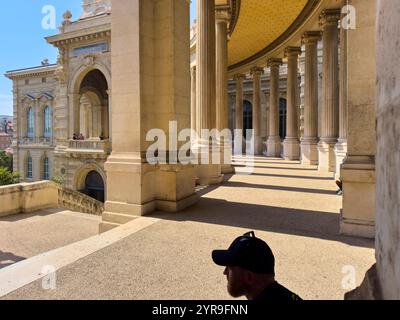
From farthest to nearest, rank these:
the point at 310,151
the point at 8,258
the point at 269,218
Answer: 1. the point at 310,151
2. the point at 269,218
3. the point at 8,258

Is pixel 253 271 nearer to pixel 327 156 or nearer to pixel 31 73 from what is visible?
pixel 327 156

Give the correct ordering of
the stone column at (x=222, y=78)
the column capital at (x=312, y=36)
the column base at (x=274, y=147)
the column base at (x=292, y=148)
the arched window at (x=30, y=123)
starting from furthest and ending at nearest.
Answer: the arched window at (x=30, y=123)
the column base at (x=274, y=147)
the column base at (x=292, y=148)
the column capital at (x=312, y=36)
the stone column at (x=222, y=78)

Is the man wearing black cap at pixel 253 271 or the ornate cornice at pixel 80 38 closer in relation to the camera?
the man wearing black cap at pixel 253 271

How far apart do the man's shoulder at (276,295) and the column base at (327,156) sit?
15863mm

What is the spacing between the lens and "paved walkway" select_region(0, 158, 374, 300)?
162 inches

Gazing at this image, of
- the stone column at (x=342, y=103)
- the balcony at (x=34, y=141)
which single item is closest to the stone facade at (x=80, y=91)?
the balcony at (x=34, y=141)

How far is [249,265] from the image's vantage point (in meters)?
2.06

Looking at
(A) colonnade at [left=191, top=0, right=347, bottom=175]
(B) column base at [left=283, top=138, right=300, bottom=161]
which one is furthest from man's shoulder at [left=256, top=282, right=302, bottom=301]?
(B) column base at [left=283, top=138, right=300, bottom=161]

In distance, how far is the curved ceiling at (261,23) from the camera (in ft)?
64.8

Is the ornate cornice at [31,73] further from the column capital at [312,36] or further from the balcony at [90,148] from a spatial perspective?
the column capital at [312,36]

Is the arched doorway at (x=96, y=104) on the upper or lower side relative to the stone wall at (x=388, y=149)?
upper

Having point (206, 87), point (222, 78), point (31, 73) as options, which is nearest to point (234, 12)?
point (222, 78)

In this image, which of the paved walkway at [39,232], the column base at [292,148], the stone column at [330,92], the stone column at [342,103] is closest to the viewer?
the paved walkway at [39,232]

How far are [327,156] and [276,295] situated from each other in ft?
53.3
